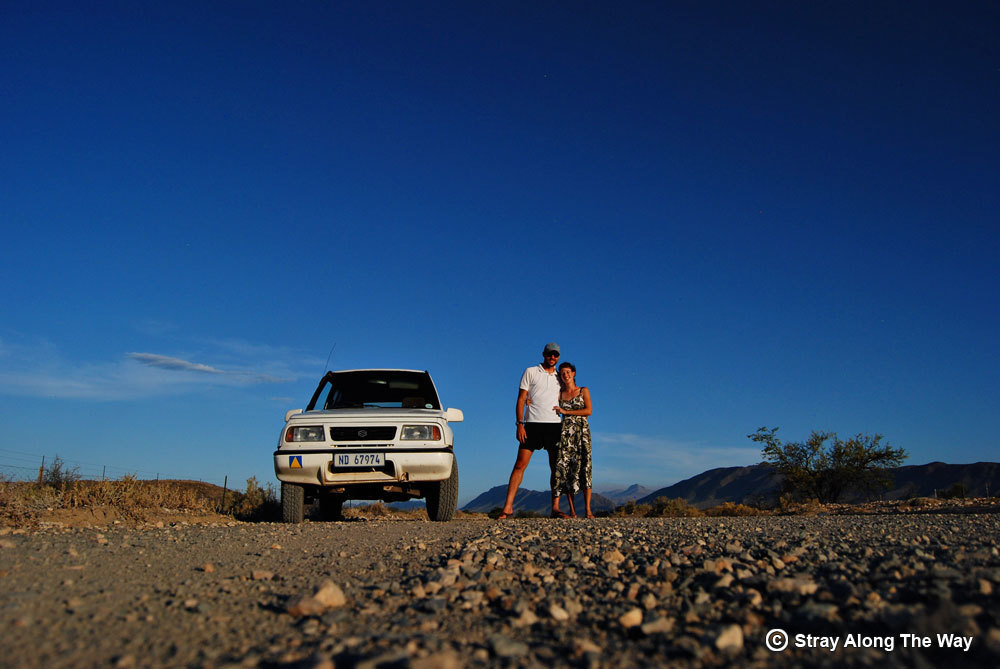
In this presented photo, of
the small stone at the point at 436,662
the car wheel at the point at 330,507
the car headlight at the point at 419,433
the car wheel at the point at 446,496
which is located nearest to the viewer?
the small stone at the point at 436,662

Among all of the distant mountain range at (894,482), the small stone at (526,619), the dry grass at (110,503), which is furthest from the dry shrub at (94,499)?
the distant mountain range at (894,482)

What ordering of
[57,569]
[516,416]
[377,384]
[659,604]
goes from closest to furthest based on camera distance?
[659,604], [57,569], [516,416], [377,384]

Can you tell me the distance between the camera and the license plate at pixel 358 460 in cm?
697

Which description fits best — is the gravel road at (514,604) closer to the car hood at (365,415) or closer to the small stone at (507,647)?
the small stone at (507,647)

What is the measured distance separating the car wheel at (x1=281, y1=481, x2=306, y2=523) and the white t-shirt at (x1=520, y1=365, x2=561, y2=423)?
112 inches

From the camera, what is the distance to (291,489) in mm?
7078

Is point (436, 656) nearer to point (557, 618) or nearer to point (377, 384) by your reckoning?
point (557, 618)

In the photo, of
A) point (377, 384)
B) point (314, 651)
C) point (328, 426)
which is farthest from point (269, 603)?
point (377, 384)

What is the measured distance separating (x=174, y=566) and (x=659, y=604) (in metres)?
2.85

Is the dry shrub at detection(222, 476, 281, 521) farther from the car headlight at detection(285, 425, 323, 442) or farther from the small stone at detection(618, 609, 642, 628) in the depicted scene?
the small stone at detection(618, 609, 642, 628)

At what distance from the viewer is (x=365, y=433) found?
23.4ft

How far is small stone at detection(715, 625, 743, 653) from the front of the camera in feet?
6.89

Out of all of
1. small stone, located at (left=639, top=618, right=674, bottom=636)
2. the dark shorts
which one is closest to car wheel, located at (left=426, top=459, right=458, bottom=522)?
the dark shorts

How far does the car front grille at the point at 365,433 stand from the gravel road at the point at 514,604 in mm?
2669
